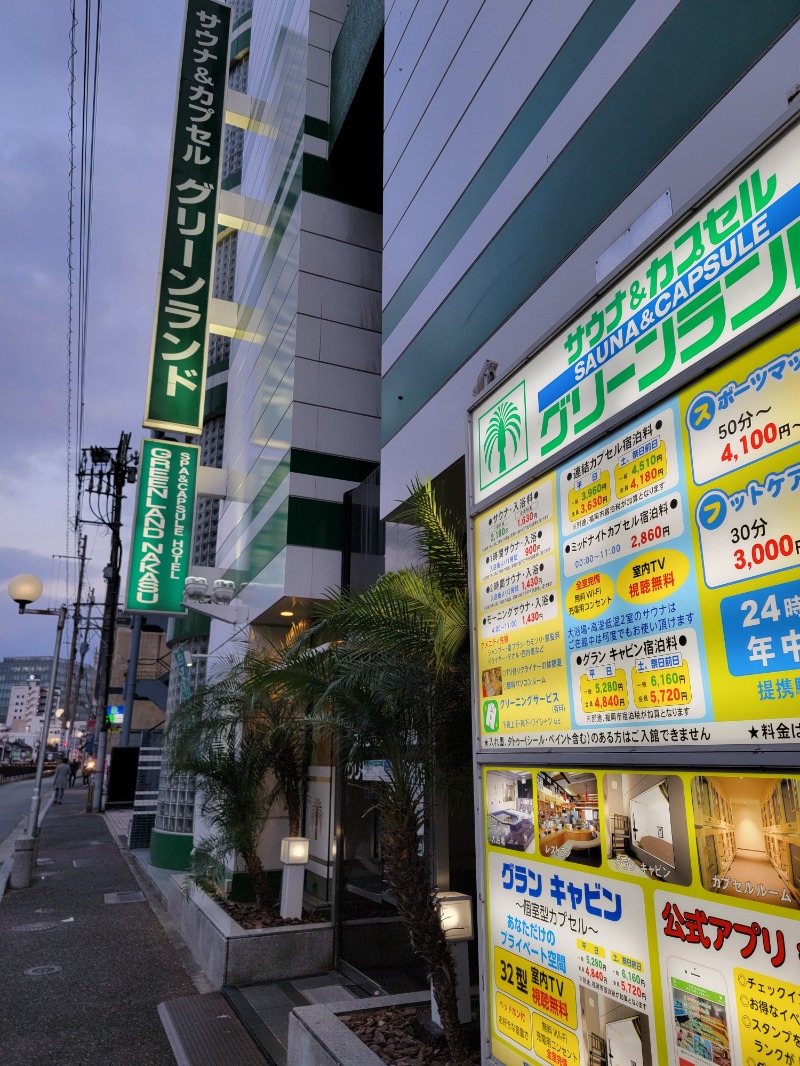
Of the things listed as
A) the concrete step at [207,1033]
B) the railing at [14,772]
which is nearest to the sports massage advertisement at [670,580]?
the concrete step at [207,1033]

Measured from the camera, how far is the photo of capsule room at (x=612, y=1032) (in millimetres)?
2424

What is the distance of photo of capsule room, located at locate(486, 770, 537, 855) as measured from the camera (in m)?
3.16

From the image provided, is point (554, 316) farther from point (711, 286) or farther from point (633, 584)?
point (633, 584)

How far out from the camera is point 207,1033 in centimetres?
613

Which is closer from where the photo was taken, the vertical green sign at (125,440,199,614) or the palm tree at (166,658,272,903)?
the palm tree at (166,658,272,903)

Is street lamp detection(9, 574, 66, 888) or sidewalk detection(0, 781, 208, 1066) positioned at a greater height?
street lamp detection(9, 574, 66, 888)

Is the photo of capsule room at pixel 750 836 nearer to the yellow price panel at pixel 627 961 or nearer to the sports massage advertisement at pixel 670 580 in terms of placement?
the sports massage advertisement at pixel 670 580

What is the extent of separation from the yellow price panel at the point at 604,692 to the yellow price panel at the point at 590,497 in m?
0.67

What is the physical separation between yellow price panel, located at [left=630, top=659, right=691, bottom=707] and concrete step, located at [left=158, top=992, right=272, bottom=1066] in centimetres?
505

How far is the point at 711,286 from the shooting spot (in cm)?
253

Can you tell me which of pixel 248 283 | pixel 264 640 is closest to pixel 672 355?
pixel 264 640

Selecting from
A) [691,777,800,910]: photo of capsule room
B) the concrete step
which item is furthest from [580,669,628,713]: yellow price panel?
the concrete step

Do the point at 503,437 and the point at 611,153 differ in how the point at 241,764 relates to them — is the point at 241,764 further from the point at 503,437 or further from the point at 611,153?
the point at 611,153

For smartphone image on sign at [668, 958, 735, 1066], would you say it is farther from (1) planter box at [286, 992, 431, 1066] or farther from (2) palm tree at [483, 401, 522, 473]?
(1) planter box at [286, 992, 431, 1066]
